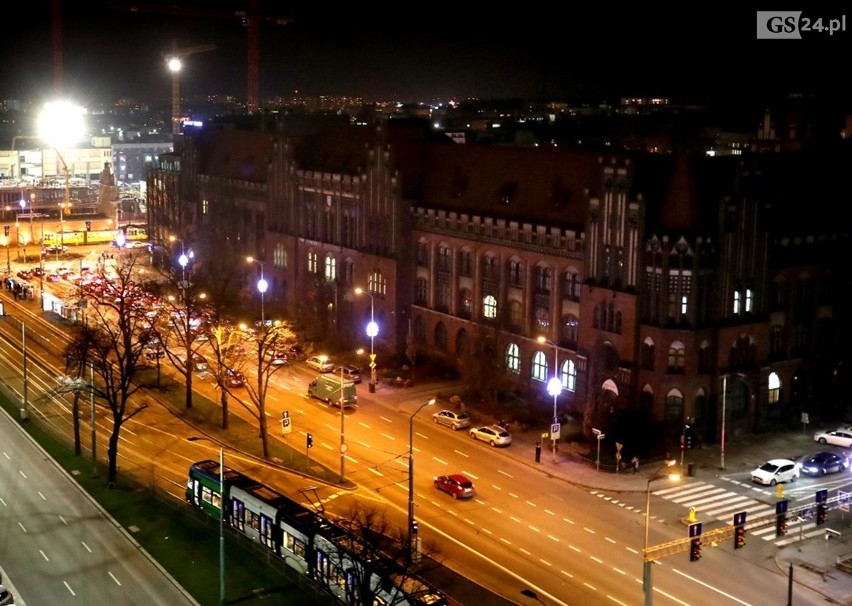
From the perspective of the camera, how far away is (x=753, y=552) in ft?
203

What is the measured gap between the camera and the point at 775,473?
72.6 metres

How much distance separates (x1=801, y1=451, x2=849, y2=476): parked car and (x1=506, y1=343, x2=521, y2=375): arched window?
2689 cm

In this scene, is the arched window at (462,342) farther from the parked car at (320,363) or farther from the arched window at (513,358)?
the parked car at (320,363)

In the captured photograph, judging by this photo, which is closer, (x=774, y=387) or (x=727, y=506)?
(x=727, y=506)

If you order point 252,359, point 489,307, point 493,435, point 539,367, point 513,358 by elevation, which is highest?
point 489,307

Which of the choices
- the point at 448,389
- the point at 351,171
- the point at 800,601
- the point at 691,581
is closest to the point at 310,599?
the point at 691,581

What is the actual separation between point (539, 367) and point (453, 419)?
11290 mm

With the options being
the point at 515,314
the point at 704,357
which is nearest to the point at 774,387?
the point at 704,357

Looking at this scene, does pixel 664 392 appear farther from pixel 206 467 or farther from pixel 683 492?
pixel 206 467

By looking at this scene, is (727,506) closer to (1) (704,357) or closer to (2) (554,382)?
(2) (554,382)

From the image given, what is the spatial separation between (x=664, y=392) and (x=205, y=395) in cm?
3949

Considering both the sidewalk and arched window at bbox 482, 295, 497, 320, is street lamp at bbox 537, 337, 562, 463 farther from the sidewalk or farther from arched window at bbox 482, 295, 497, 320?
arched window at bbox 482, 295, 497, 320

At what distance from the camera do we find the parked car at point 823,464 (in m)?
75.1

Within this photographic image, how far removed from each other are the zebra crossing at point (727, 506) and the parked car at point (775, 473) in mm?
2658
